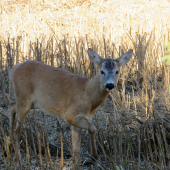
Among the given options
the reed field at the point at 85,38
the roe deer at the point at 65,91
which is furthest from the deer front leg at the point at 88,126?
the reed field at the point at 85,38

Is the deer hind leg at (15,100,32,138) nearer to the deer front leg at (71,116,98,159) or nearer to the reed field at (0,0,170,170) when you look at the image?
the reed field at (0,0,170,170)

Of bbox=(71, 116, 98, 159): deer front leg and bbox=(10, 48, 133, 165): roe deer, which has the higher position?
bbox=(10, 48, 133, 165): roe deer

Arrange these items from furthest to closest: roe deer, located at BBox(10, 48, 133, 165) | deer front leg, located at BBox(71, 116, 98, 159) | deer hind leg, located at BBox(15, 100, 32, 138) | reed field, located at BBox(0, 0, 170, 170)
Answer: reed field, located at BBox(0, 0, 170, 170)
deer hind leg, located at BBox(15, 100, 32, 138)
roe deer, located at BBox(10, 48, 133, 165)
deer front leg, located at BBox(71, 116, 98, 159)

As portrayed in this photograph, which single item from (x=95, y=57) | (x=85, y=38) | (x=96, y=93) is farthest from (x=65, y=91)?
(x=85, y=38)

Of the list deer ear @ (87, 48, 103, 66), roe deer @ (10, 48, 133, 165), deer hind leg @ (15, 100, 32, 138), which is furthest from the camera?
deer hind leg @ (15, 100, 32, 138)

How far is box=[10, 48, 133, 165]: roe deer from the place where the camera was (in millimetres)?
3938

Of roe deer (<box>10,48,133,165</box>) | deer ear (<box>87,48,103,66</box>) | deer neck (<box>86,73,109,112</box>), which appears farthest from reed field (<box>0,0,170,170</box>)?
deer ear (<box>87,48,103,66</box>)

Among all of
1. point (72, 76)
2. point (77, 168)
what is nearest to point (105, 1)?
point (72, 76)

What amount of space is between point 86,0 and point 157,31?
36.0 feet

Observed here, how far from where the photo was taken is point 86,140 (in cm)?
466

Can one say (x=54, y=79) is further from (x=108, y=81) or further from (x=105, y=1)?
(x=105, y=1)

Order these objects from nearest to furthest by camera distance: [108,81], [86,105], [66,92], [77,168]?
[77,168]
[108,81]
[86,105]
[66,92]

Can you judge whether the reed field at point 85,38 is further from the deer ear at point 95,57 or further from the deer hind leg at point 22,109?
the deer ear at point 95,57

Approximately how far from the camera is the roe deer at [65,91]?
3.94 m
